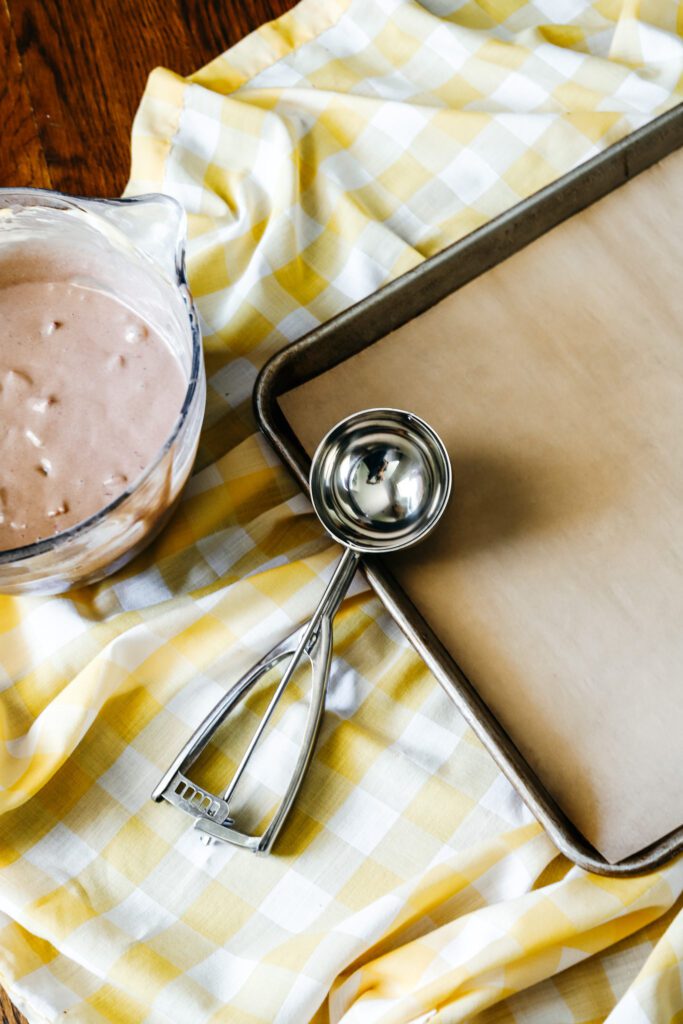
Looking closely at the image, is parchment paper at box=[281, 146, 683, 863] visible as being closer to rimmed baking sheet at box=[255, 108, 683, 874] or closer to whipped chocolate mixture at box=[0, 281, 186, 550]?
rimmed baking sheet at box=[255, 108, 683, 874]

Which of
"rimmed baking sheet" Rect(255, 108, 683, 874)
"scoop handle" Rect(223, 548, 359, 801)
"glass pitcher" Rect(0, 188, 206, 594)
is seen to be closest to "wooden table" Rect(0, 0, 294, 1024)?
"glass pitcher" Rect(0, 188, 206, 594)

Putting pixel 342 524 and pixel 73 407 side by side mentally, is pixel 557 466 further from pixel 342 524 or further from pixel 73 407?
pixel 73 407

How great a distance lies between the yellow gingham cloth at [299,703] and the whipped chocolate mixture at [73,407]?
0.31 feet

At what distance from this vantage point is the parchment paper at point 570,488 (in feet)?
2.26

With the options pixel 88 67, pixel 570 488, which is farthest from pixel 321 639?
pixel 88 67

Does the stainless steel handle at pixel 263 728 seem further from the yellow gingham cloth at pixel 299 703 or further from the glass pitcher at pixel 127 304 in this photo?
the glass pitcher at pixel 127 304

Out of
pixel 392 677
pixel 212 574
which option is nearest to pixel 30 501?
pixel 212 574

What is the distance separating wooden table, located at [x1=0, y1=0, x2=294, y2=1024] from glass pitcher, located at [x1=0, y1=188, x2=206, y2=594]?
0.50 feet

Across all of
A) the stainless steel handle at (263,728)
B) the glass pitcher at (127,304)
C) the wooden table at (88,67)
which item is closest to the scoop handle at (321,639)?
the stainless steel handle at (263,728)

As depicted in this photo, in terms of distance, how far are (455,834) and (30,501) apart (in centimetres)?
36

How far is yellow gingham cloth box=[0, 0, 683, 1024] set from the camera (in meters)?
0.67

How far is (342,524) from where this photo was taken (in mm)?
725

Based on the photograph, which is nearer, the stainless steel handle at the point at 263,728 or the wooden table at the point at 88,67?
the stainless steel handle at the point at 263,728

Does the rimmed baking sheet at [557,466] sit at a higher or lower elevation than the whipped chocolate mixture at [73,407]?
lower
